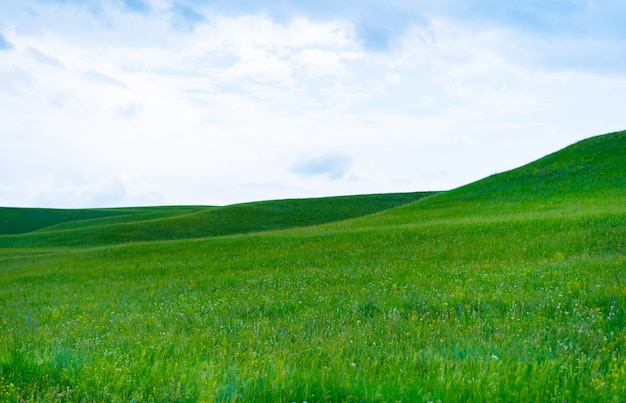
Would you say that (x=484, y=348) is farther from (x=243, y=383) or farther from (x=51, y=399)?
(x=51, y=399)

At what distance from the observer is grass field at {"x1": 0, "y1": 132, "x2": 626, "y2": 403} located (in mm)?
5406

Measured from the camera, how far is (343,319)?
999cm

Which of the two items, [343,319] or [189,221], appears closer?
[343,319]

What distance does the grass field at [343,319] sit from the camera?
213 inches

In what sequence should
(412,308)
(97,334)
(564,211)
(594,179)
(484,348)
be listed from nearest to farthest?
(484,348), (97,334), (412,308), (564,211), (594,179)

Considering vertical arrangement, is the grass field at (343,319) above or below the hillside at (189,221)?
below

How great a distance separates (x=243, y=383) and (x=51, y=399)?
1.89m

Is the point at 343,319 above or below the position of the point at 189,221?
below

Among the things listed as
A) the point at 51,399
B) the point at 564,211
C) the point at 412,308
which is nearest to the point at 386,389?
the point at 51,399

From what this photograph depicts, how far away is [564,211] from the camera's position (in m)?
29.5

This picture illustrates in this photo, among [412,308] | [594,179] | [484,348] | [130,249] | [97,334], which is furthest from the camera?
[594,179]

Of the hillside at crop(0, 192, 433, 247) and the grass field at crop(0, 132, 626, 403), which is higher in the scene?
the hillside at crop(0, 192, 433, 247)

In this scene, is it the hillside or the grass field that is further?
the hillside

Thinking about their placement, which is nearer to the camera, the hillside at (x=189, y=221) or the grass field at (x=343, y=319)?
the grass field at (x=343, y=319)
